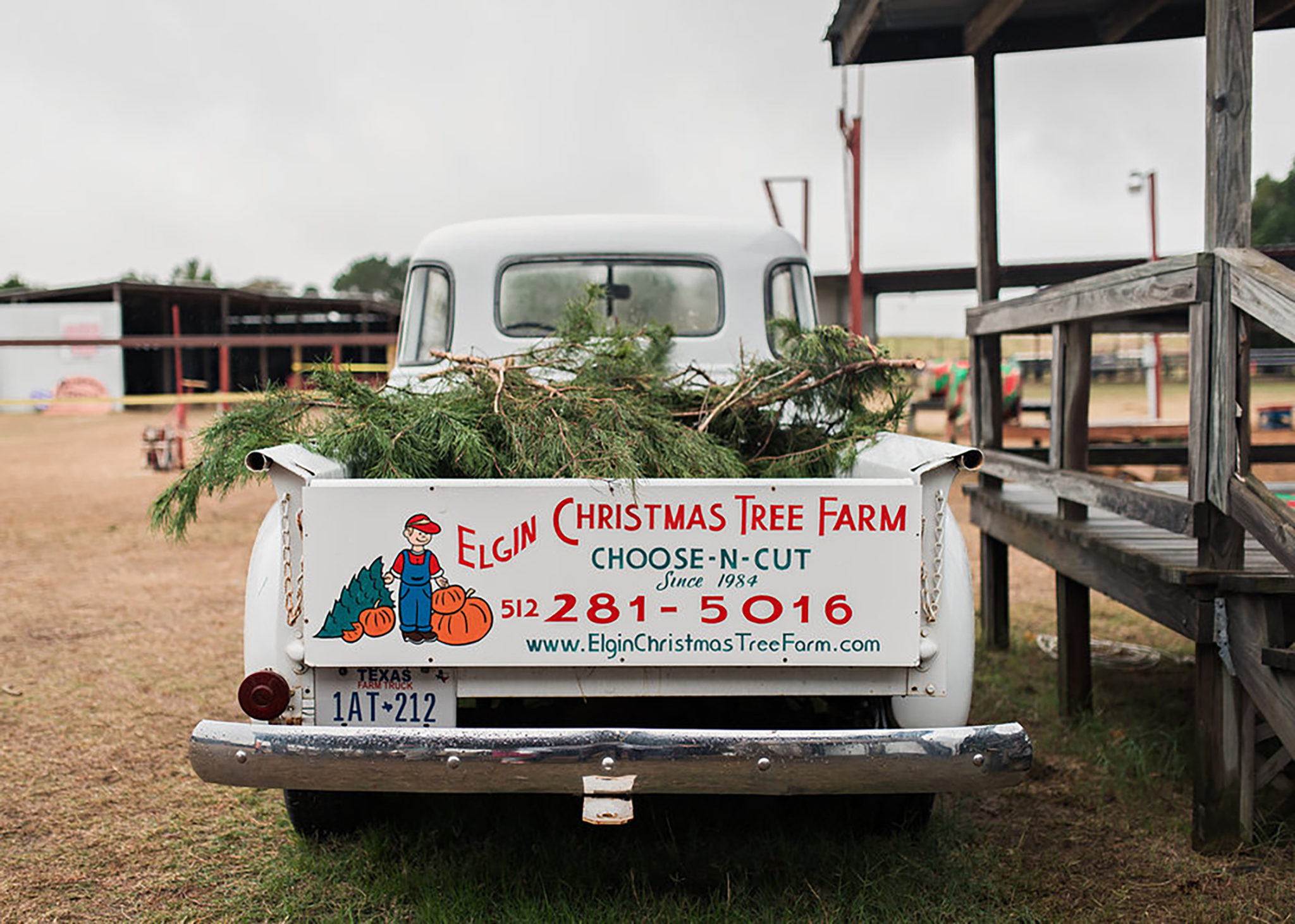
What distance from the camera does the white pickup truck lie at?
2633mm

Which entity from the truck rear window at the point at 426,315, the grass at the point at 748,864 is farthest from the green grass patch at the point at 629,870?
the truck rear window at the point at 426,315

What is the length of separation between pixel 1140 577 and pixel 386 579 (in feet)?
9.29

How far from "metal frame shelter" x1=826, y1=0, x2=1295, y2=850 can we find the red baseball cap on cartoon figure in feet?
7.68

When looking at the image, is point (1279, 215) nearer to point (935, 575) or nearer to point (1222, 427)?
point (1222, 427)

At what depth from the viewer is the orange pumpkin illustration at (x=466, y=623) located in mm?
2738

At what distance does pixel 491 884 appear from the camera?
3.29 metres

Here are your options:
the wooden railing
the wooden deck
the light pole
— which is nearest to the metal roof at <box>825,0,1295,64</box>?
the wooden railing

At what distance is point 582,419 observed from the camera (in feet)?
10.9

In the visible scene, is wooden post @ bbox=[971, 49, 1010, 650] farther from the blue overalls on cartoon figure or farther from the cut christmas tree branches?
the blue overalls on cartoon figure

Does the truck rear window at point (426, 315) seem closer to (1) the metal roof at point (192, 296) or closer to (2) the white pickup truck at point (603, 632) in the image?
(2) the white pickup truck at point (603, 632)

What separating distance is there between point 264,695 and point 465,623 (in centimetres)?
54

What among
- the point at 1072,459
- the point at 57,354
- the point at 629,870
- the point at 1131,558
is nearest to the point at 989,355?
the point at 1072,459

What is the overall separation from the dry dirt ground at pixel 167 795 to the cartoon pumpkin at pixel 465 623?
1.26 meters

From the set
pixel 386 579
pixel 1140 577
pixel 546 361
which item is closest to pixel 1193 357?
pixel 1140 577
